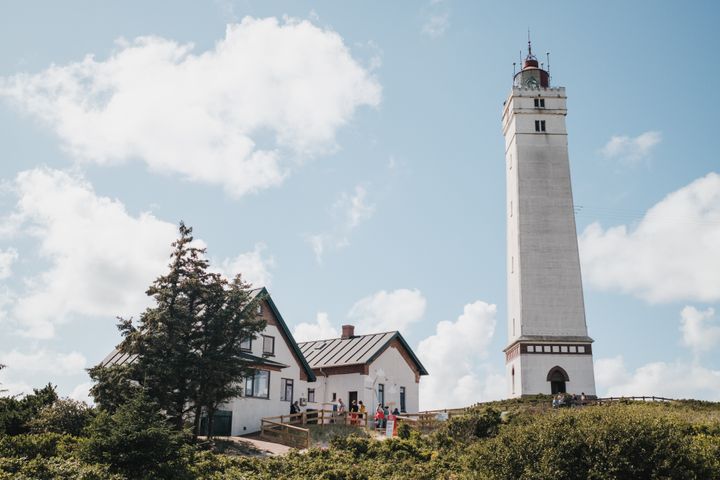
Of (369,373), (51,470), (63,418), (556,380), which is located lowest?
(51,470)

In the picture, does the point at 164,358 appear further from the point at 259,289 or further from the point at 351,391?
the point at 351,391

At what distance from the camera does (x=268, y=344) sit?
40.8 meters

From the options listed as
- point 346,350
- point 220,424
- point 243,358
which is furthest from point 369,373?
point 220,424

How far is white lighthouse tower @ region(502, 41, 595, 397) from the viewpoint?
5353 centimetres

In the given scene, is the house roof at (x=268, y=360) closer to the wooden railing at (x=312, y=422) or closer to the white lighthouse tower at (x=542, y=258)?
the wooden railing at (x=312, y=422)

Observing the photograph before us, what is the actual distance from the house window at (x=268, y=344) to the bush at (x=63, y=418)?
1328 centimetres

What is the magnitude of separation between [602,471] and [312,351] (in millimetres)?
35438

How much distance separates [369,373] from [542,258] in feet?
58.0

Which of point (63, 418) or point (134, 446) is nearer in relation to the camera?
point (134, 446)

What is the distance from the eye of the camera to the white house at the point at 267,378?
36.9 meters

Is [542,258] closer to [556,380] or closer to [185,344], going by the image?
[556,380]

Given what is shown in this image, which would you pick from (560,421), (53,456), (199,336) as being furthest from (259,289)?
(560,421)

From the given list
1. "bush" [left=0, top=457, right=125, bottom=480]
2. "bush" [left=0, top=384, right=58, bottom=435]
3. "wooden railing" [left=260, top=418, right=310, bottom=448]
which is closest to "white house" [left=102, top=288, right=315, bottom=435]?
"wooden railing" [left=260, top=418, right=310, bottom=448]

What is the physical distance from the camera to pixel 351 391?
1863 inches
